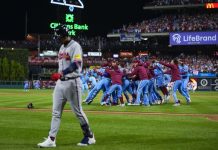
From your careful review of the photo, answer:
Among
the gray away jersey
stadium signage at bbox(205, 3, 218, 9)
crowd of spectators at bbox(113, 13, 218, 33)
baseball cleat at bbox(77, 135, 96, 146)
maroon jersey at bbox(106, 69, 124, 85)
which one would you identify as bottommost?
baseball cleat at bbox(77, 135, 96, 146)

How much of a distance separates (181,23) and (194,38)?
4642 millimetres

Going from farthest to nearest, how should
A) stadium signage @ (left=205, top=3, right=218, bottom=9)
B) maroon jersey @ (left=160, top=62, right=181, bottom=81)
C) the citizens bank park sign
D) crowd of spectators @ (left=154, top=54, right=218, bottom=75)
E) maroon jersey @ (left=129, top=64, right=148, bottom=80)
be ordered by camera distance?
stadium signage @ (left=205, top=3, right=218, bottom=9), the citizens bank park sign, crowd of spectators @ (left=154, top=54, right=218, bottom=75), maroon jersey @ (left=160, top=62, right=181, bottom=81), maroon jersey @ (left=129, top=64, right=148, bottom=80)

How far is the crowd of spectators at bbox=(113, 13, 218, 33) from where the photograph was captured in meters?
57.8

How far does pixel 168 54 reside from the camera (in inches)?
2628

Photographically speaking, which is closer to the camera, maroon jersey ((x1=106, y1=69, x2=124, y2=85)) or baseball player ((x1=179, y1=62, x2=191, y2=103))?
maroon jersey ((x1=106, y1=69, x2=124, y2=85))

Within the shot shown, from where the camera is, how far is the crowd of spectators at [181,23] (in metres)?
57.8

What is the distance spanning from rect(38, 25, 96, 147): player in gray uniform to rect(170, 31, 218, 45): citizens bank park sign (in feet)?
162

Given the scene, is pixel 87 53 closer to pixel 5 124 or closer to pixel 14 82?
pixel 14 82

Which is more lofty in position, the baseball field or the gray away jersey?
the gray away jersey

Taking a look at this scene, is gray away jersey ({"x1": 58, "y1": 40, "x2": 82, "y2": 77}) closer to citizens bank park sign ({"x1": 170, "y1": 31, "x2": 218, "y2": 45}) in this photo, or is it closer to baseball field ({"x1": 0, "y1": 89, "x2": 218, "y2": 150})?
baseball field ({"x1": 0, "y1": 89, "x2": 218, "y2": 150})

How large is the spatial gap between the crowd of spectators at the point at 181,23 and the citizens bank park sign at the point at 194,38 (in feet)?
3.76

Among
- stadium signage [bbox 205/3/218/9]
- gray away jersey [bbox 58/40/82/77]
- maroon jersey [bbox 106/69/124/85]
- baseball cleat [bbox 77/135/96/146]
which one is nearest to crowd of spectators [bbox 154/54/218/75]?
stadium signage [bbox 205/3/218/9]

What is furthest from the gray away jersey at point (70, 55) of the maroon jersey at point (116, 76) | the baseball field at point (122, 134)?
the maroon jersey at point (116, 76)

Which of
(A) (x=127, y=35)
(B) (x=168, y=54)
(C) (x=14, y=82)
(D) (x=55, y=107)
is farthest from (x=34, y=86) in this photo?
(D) (x=55, y=107)
